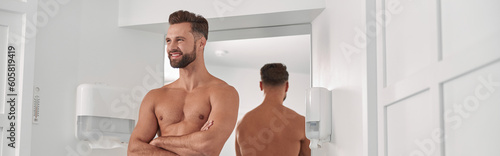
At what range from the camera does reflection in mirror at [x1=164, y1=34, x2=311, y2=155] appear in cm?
281

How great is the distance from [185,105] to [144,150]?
0.25 metres

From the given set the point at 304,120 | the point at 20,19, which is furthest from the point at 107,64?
the point at 304,120

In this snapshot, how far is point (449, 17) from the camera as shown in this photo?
1.41 m

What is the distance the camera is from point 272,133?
2.74 meters

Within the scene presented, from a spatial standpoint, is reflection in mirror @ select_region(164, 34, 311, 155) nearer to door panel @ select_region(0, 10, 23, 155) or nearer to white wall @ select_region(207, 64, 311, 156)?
white wall @ select_region(207, 64, 311, 156)

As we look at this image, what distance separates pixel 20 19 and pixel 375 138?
146cm

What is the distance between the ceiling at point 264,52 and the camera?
2.84 m

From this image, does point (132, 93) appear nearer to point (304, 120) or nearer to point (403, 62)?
Result: point (304, 120)

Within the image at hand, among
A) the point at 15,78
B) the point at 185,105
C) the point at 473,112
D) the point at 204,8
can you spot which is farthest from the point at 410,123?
the point at 15,78

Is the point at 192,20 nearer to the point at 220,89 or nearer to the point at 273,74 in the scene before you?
the point at 220,89

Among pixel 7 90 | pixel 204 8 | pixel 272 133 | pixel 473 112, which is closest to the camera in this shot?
pixel 473 112

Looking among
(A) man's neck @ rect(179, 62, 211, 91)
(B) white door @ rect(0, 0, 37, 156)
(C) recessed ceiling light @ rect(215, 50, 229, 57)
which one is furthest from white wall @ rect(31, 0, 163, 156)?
(A) man's neck @ rect(179, 62, 211, 91)

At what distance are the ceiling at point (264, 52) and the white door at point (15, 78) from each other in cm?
88

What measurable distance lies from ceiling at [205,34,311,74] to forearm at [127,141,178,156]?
29.3 inches
